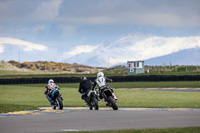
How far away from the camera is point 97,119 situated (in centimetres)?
1572

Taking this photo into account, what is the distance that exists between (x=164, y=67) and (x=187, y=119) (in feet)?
322

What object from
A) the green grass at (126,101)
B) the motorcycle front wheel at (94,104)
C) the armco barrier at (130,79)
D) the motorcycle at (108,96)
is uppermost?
the armco barrier at (130,79)

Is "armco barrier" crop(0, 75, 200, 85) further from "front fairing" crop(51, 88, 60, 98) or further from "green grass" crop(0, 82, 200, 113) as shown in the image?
"front fairing" crop(51, 88, 60, 98)

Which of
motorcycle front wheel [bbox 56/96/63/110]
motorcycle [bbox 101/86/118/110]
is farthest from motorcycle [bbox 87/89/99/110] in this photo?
motorcycle front wheel [bbox 56/96/63/110]

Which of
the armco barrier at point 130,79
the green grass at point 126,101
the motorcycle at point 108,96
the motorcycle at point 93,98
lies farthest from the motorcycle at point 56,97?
the armco barrier at point 130,79

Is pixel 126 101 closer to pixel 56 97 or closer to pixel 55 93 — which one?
pixel 56 97

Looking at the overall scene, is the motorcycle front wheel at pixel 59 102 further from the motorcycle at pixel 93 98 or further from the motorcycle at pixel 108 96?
the motorcycle at pixel 108 96

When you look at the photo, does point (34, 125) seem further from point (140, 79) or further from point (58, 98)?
point (140, 79)

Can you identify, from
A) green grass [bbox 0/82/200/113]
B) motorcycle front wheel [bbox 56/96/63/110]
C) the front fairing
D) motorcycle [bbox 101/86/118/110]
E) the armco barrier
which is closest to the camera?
motorcycle [bbox 101/86/118/110]

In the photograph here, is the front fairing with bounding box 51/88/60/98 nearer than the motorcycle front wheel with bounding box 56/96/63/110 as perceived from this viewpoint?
No

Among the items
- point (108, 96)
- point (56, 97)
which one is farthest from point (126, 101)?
point (108, 96)

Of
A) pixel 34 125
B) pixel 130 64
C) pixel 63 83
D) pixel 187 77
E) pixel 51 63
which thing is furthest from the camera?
pixel 51 63

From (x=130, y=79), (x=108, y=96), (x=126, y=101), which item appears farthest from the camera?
(x=130, y=79)

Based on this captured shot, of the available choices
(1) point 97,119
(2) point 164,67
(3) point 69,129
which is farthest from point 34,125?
Result: (2) point 164,67
